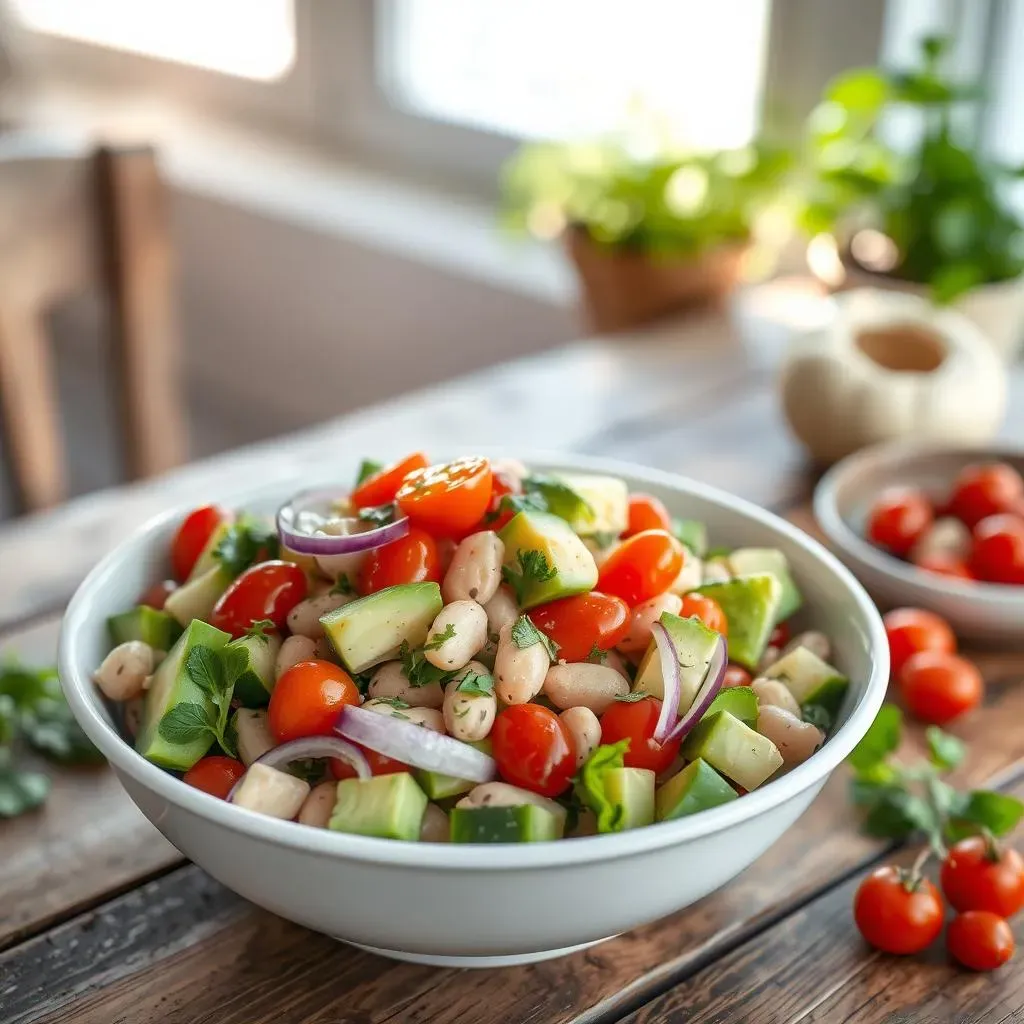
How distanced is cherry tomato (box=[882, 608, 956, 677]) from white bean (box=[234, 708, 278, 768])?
563mm

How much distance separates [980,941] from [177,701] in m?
0.51

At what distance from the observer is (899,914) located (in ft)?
2.70

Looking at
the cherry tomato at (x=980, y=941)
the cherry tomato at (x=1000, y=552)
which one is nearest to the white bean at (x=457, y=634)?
the cherry tomato at (x=980, y=941)

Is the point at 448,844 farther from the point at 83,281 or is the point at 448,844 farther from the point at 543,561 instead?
the point at 83,281

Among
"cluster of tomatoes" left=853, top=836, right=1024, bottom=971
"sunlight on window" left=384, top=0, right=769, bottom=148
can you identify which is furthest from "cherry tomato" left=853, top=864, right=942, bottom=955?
"sunlight on window" left=384, top=0, right=769, bottom=148

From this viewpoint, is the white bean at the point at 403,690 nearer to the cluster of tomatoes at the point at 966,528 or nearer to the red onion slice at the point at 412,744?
the red onion slice at the point at 412,744

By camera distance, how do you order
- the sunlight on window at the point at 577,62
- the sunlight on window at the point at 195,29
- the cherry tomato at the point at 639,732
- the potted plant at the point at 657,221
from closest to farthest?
the cherry tomato at the point at 639,732, the potted plant at the point at 657,221, the sunlight on window at the point at 577,62, the sunlight on window at the point at 195,29

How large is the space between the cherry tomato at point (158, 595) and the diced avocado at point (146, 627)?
3 centimetres

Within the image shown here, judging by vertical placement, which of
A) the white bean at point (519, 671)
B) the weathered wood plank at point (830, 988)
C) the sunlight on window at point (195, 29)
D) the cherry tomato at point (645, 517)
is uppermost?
the white bean at point (519, 671)

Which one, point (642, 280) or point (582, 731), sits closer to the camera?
point (582, 731)

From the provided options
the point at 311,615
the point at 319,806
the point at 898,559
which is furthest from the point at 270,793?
the point at 898,559

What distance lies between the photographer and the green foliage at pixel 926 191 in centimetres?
167

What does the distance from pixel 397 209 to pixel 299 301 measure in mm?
308

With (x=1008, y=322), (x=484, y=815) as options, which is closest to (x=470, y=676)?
(x=484, y=815)
